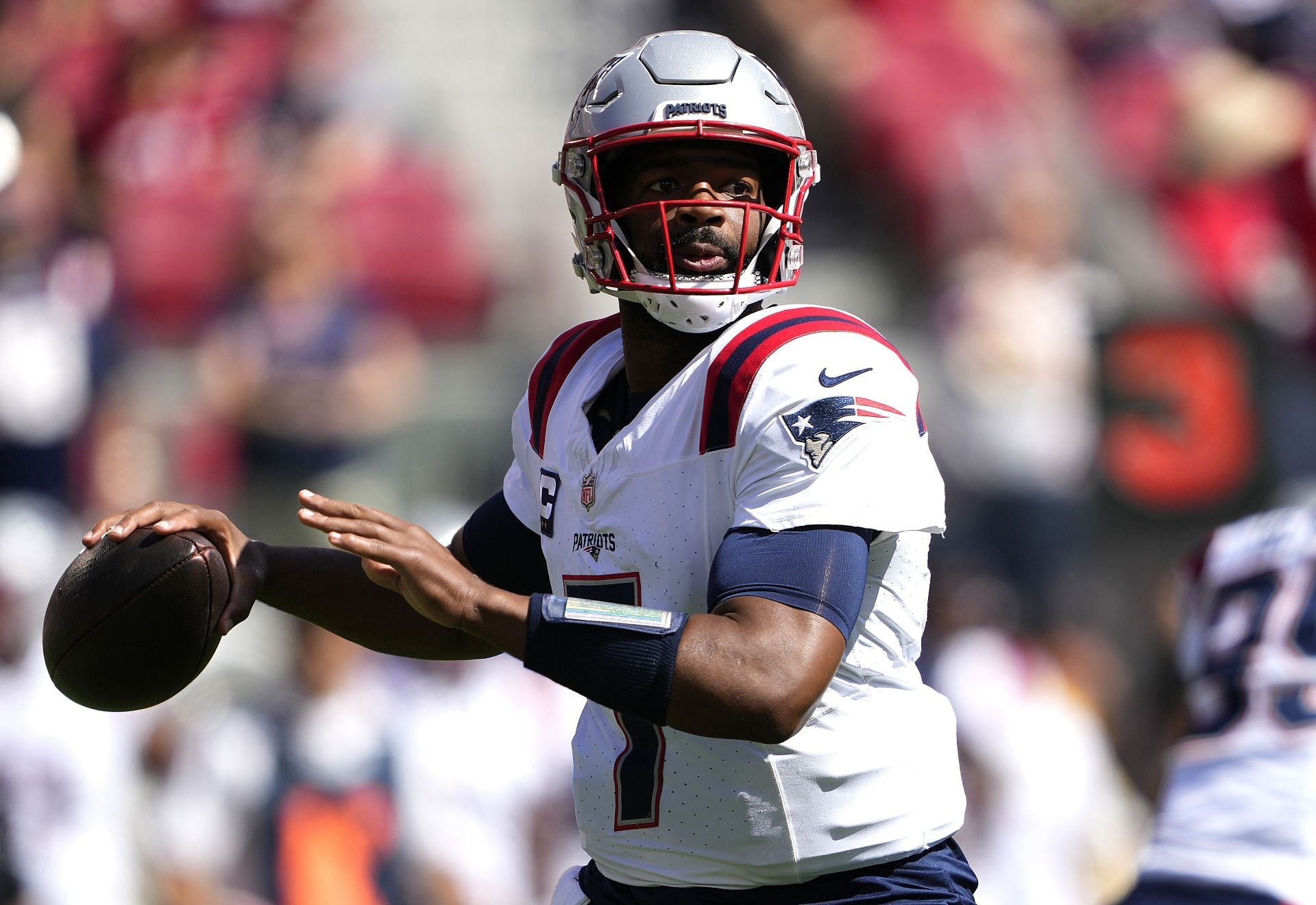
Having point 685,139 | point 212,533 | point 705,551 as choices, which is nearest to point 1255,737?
point 705,551

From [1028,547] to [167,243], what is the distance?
396cm

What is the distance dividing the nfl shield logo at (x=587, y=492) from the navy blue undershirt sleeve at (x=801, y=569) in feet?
0.99

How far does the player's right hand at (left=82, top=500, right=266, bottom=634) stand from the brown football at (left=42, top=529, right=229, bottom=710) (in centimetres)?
1

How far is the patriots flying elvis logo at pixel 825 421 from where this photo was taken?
7.51 feet

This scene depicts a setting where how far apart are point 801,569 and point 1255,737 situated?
167 cm

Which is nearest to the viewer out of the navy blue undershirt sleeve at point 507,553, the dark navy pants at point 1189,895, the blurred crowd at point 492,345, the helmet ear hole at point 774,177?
the helmet ear hole at point 774,177

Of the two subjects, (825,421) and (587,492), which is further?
(587,492)

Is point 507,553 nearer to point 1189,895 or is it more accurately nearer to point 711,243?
point 711,243

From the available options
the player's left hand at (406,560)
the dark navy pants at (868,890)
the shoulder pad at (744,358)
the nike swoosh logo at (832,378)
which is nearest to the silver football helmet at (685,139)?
the shoulder pad at (744,358)

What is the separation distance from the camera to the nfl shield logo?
99.5 inches

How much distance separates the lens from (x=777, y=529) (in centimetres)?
225

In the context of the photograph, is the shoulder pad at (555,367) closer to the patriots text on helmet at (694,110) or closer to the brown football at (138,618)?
the patriots text on helmet at (694,110)

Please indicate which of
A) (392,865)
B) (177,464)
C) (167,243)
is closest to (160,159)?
(167,243)

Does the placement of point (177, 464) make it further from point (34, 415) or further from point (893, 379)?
point (893, 379)
